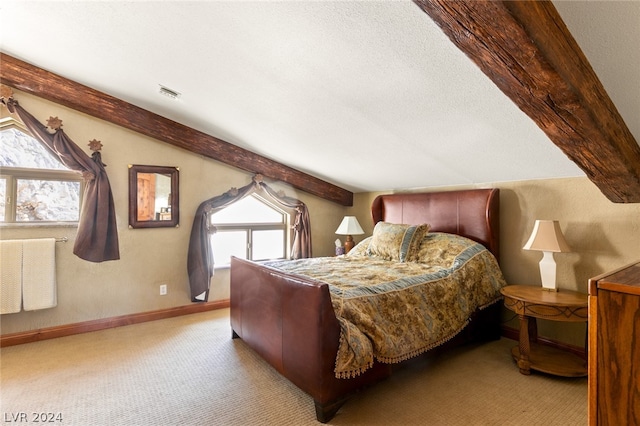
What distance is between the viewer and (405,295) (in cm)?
239

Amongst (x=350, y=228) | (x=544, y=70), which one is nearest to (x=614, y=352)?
(x=544, y=70)

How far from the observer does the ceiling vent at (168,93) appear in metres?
2.95

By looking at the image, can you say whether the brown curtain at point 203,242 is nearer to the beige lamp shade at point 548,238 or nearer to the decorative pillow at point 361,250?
the decorative pillow at point 361,250

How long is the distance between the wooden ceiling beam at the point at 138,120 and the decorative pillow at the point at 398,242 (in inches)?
Result: 60.7

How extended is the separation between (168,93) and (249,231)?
210cm

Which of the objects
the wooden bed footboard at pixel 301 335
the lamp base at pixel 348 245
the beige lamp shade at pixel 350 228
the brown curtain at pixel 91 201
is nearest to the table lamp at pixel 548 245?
the wooden bed footboard at pixel 301 335

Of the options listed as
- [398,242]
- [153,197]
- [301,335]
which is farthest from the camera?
[153,197]

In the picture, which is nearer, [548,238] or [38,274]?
[548,238]

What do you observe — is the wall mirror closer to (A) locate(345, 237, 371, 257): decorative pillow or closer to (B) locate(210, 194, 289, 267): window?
(B) locate(210, 194, 289, 267): window

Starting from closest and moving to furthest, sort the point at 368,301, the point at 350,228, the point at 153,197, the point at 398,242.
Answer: the point at 368,301, the point at 398,242, the point at 153,197, the point at 350,228

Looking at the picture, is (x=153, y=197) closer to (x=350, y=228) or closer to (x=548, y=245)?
(x=350, y=228)

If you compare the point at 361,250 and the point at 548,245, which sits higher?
the point at 548,245

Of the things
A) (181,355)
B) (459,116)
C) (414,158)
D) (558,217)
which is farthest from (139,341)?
(558,217)

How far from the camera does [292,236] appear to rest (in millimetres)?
4797
